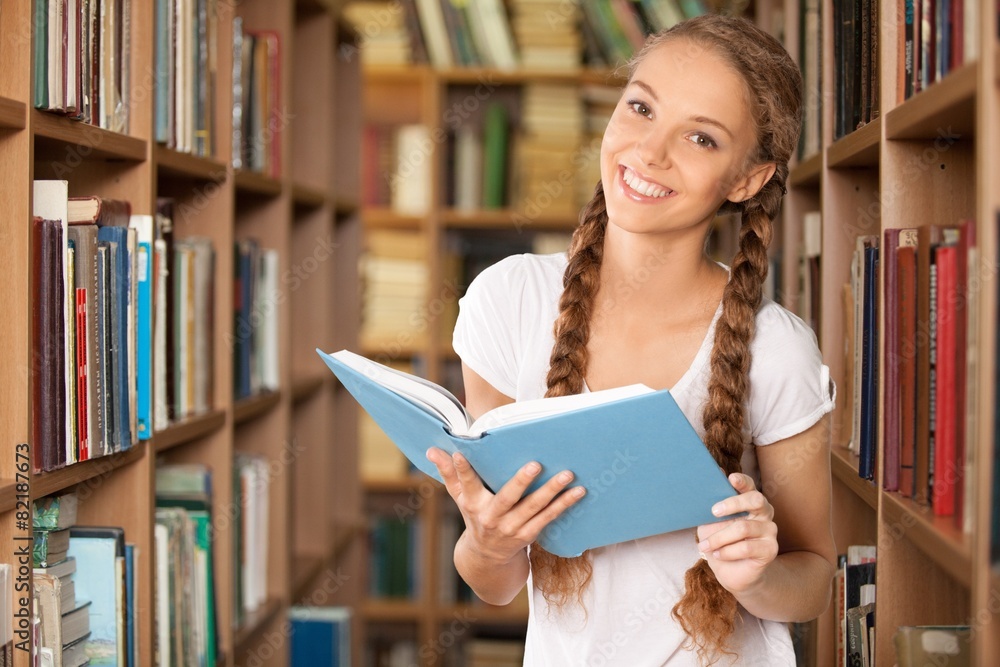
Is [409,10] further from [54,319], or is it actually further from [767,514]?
[767,514]

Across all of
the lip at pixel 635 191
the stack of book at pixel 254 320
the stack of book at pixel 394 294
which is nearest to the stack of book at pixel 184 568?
the stack of book at pixel 254 320

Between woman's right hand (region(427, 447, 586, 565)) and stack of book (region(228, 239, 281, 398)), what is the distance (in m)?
1.05

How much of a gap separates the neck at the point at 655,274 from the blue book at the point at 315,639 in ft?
5.25

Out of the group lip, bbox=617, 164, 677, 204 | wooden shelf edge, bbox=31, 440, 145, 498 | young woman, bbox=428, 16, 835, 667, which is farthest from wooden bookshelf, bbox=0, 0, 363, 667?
lip, bbox=617, 164, 677, 204

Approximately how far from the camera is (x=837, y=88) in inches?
63.9

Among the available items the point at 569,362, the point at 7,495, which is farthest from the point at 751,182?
the point at 7,495

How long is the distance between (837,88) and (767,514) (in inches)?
31.9

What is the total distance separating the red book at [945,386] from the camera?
102cm

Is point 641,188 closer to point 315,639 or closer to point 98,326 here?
point 98,326

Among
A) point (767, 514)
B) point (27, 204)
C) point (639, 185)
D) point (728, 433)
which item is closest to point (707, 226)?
point (639, 185)

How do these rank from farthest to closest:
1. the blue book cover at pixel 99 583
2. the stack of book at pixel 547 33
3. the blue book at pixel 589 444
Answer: the stack of book at pixel 547 33 → the blue book cover at pixel 99 583 → the blue book at pixel 589 444

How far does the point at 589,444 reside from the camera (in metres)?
1.03

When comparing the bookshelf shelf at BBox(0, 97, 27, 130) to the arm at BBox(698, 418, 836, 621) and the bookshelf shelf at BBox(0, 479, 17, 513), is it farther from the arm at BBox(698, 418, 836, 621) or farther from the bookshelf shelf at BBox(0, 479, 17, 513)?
the arm at BBox(698, 418, 836, 621)

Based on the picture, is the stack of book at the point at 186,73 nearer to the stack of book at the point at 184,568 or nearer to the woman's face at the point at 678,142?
the stack of book at the point at 184,568
